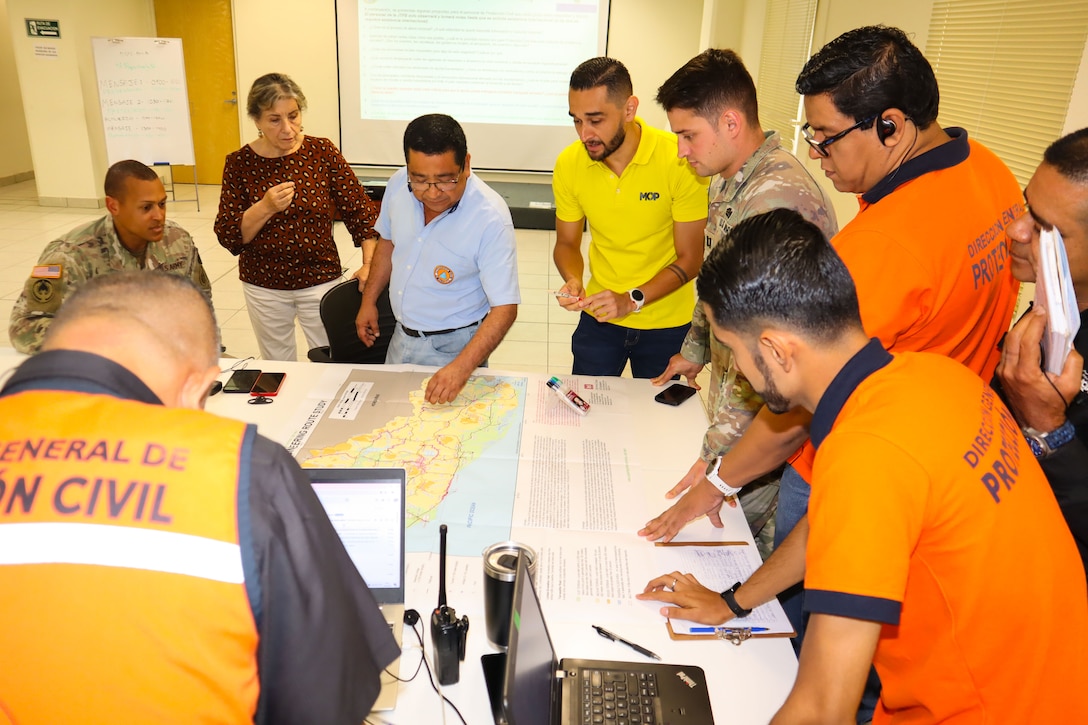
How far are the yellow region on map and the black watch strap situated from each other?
0.73 meters

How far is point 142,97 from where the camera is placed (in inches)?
273

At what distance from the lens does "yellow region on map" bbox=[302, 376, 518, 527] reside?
1.90 meters

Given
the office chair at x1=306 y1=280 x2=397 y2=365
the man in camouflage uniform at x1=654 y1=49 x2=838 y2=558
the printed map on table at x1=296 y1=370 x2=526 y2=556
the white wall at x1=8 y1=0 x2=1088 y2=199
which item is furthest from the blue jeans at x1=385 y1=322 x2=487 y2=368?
the white wall at x1=8 y1=0 x2=1088 y2=199

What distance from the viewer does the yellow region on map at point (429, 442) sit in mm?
1902

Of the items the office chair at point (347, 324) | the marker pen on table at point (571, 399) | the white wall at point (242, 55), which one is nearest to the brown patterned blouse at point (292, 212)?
the office chair at point (347, 324)

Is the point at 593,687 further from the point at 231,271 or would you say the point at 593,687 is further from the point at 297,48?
the point at 297,48

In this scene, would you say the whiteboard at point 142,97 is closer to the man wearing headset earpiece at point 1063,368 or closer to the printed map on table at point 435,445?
the printed map on table at point 435,445

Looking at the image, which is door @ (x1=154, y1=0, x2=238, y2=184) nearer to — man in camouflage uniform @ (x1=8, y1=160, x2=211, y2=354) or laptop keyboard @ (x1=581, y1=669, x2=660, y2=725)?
man in camouflage uniform @ (x1=8, y1=160, x2=211, y2=354)

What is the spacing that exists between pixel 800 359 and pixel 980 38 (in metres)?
2.55

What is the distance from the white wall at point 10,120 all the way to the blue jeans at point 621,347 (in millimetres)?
8471

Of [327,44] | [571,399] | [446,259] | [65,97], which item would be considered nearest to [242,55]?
[327,44]

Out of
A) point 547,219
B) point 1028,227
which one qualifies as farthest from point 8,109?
point 1028,227

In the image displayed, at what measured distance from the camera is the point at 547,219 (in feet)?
26.5

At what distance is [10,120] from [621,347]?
9.26 meters
